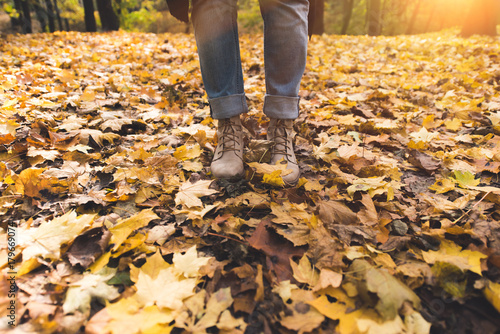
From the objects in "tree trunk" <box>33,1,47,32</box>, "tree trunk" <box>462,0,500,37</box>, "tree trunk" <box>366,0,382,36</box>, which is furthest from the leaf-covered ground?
"tree trunk" <box>33,1,47,32</box>

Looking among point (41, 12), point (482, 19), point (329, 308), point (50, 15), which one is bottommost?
point (329, 308)

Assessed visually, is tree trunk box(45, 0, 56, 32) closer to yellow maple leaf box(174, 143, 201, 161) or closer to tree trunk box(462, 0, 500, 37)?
yellow maple leaf box(174, 143, 201, 161)

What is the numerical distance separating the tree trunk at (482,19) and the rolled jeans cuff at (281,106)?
349 inches

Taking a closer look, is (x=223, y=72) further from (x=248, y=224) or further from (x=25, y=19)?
(x=25, y=19)

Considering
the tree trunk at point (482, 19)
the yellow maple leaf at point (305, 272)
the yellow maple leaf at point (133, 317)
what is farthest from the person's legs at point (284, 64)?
the tree trunk at point (482, 19)

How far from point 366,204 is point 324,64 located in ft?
12.9

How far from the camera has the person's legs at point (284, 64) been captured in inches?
52.7

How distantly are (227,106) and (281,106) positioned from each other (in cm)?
30

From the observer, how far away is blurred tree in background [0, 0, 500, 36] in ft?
24.3

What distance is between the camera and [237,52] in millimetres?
A: 1454

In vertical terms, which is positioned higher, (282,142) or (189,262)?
(282,142)

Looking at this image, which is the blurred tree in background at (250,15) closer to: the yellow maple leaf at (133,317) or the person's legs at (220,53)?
the person's legs at (220,53)

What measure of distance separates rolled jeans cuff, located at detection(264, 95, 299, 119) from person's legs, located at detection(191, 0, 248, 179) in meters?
0.15

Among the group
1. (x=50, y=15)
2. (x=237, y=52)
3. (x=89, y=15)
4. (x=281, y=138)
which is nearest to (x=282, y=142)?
(x=281, y=138)
